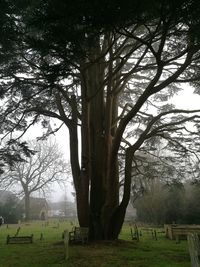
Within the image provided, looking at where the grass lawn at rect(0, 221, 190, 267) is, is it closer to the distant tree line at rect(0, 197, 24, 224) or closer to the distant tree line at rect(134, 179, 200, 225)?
the distant tree line at rect(134, 179, 200, 225)

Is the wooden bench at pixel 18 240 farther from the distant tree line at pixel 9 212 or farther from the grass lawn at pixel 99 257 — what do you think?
the distant tree line at pixel 9 212

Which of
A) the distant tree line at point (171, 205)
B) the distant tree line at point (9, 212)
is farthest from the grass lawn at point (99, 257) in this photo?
the distant tree line at point (9, 212)

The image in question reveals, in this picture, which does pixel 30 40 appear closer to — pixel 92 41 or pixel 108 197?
pixel 92 41

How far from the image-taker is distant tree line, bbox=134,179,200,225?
1000 inches

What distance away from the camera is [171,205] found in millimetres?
27641

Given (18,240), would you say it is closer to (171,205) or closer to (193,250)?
(193,250)

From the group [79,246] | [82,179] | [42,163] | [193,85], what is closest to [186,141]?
[193,85]

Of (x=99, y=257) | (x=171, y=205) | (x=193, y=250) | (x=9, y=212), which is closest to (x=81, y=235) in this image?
(x=99, y=257)

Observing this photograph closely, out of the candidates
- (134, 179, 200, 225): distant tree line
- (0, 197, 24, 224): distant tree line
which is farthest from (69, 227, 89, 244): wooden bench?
(0, 197, 24, 224): distant tree line

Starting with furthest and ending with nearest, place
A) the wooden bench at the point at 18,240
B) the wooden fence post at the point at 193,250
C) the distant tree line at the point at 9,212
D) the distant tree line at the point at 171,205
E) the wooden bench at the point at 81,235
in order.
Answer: the distant tree line at the point at 9,212
the distant tree line at the point at 171,205
the wooden bench at the point at 18,240
the wooden bench at the point at 81,235
the wooden fence post at the point at 193,250

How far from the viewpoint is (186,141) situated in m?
15.8

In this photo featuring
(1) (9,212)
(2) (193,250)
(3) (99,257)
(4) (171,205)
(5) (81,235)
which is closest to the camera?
(2) (193,250)

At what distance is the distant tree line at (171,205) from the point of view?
25.4m

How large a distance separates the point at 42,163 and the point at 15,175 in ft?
12.4
